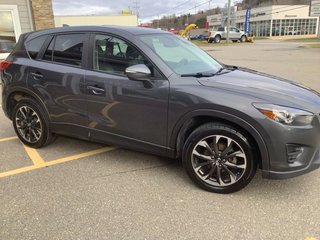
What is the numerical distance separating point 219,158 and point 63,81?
219cm

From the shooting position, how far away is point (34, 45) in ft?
14.8

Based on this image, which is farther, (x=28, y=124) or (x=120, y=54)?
(x=28, y=124)

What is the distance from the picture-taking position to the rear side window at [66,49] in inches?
160

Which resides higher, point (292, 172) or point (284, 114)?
point (284, 114)

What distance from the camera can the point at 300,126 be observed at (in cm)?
299

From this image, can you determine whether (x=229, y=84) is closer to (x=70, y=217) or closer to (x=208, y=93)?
(x=208, y=93)

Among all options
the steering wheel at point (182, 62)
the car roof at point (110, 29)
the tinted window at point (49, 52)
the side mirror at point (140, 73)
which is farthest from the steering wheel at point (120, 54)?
the tinted window at point (49, 52)

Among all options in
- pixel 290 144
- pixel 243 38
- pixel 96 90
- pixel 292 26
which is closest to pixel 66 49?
pixel 96 90

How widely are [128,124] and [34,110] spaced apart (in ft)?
5.19

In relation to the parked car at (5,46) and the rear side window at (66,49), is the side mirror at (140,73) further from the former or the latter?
the parked car at (5,46)

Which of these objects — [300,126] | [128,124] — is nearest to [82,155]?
[128,124]

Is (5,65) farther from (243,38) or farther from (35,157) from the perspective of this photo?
(243,38)

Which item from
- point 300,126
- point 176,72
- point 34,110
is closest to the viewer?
point 300,126

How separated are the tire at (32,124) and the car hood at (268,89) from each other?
2.36m
